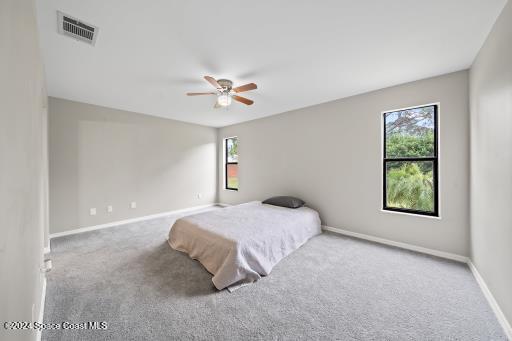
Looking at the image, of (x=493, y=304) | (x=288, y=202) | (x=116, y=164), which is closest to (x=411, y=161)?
(x=493, y=304)

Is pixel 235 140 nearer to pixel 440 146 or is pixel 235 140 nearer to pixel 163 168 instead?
pixel 163 168

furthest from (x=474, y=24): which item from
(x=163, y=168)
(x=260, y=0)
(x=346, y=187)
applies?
(x=163, y=168)

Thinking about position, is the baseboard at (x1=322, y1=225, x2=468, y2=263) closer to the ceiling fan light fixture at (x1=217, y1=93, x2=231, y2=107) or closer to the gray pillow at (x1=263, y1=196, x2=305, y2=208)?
the gray pillow at (x1=263, y1=196, x2=305, y2=208)

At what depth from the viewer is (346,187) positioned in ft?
11.9

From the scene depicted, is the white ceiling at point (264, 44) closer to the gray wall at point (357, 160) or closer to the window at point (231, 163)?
the gray wall at point (357, 160)

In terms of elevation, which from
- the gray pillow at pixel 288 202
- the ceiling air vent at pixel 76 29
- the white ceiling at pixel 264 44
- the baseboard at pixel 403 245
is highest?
the white ceiling at pixel 264 44

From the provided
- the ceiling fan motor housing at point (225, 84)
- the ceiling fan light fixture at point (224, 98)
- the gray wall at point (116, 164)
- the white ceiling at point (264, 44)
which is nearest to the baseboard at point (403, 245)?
the white ceiling at point (264, 44)

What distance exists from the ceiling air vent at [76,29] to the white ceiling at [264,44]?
55mm

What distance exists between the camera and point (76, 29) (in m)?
1.80

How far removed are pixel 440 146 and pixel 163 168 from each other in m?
5.26

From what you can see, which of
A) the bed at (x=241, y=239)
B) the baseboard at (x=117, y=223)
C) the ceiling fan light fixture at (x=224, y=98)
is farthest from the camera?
the baseboard at (x=117, y=223)

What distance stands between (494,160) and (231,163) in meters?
5.07

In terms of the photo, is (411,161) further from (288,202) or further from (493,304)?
(288,202)

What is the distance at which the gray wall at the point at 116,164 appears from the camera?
141 inches
